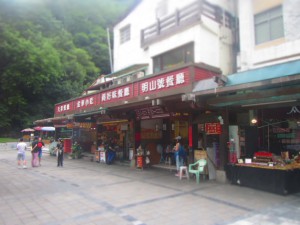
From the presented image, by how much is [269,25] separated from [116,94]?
813 cm

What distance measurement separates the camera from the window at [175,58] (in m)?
13.1

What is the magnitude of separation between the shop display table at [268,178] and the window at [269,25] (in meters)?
6.08

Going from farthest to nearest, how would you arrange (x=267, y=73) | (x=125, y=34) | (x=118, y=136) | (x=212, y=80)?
(x=118, y=136) < (x=125, y=34) < (x=212, y=80) < (x=267, y=73)

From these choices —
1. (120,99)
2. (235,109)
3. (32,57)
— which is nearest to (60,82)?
(32,57)

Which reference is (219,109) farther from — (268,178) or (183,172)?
(268,178)

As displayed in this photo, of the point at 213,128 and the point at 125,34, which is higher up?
the point at 125,34

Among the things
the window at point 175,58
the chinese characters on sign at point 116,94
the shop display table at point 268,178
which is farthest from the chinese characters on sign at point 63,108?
the shop display table at point 268,178

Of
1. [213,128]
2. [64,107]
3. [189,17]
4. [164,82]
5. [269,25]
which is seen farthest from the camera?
[64,107]

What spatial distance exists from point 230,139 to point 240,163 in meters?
1.22

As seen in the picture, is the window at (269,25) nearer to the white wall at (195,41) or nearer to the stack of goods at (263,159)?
the white wall at (195,41)

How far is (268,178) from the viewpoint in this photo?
8453 mm

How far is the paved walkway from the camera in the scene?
608 centimetres

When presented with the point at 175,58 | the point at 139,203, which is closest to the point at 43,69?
the point at 175,58

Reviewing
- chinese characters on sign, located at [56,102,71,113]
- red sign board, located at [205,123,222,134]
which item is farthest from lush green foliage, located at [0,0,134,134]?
red sign board, located at [205,123,222,134]
